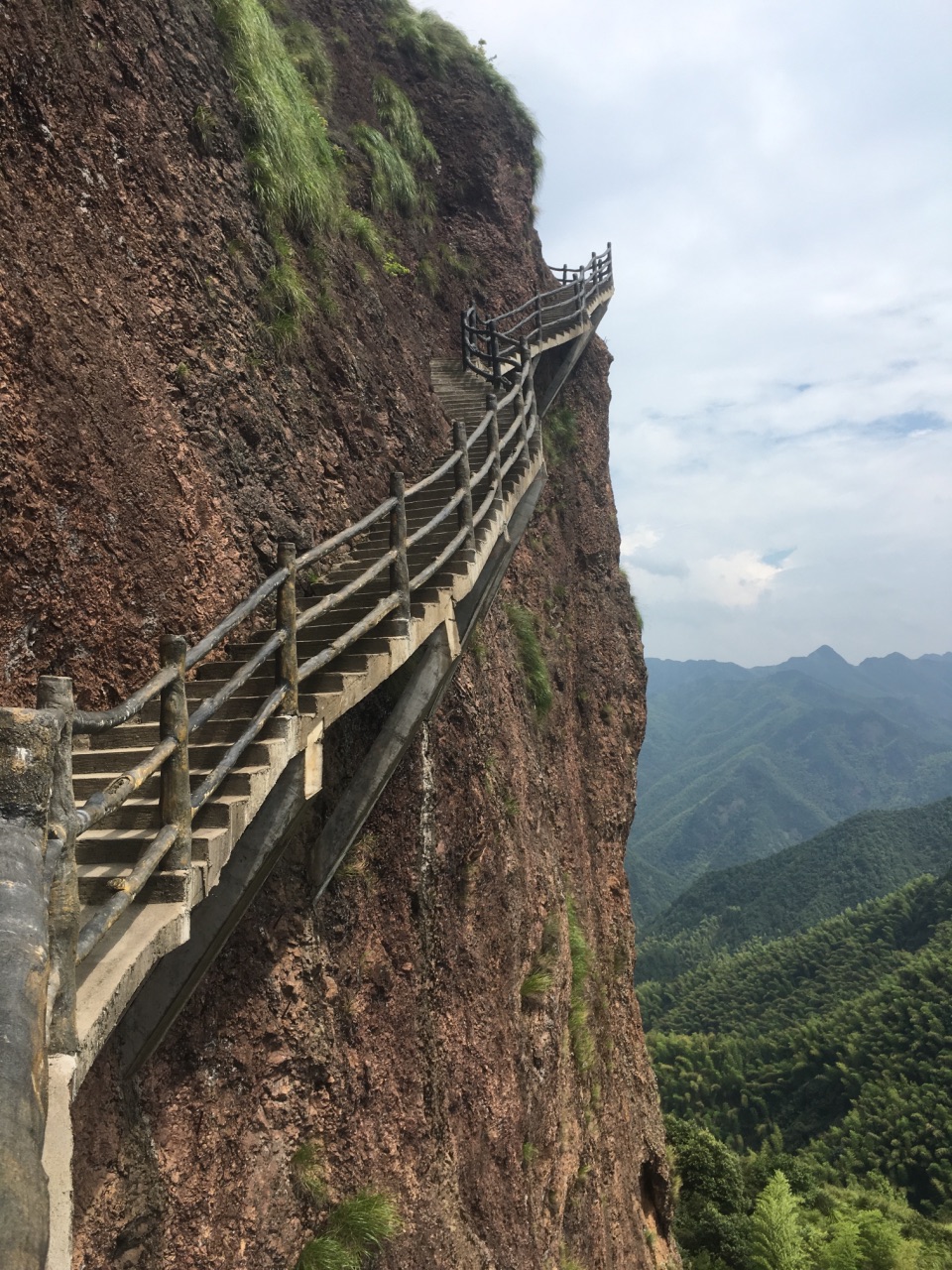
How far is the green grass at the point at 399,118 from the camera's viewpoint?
637 inches

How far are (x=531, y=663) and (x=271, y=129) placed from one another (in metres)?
8.91

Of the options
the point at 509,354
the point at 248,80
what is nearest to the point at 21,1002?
the point at 248,80

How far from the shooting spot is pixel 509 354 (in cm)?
1579

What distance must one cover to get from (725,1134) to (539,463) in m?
69.9

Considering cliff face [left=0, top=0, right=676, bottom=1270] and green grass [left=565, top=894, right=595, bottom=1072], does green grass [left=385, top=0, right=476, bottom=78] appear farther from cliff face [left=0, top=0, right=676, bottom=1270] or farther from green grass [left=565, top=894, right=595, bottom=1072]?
green grass [left=565, top=894, right=595, bottom=1072]

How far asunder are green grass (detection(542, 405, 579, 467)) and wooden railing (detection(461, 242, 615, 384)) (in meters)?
2.04

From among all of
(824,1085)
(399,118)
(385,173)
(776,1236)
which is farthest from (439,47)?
(824,1085)

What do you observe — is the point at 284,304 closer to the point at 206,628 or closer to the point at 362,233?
the point at 206,628

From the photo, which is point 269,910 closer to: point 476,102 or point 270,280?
point 270,280

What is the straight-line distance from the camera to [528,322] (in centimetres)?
1808

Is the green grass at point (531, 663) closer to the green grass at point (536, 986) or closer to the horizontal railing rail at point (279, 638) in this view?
the horizontal railing rail at point (279, 638)

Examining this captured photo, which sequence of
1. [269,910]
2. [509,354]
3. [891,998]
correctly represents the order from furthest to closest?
[891,998], [509,354], [269,910]

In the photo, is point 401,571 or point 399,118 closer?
point 401,571

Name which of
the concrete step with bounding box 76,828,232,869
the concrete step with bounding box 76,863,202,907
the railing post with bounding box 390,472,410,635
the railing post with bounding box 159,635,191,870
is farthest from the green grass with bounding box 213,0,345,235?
the concrete step with bounding box 76,863,202,907
